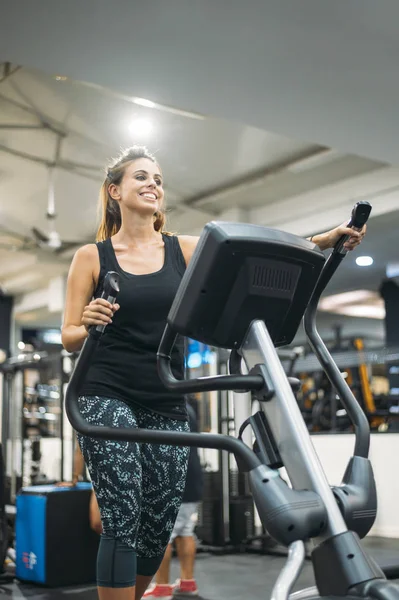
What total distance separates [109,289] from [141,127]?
4.56 metres

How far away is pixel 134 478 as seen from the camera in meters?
1.59

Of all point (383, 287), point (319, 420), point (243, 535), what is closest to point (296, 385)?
point (243, 535)

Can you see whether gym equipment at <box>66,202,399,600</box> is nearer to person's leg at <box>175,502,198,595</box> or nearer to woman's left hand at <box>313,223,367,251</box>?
woman's left hand at <box>313,223,367,251</box>

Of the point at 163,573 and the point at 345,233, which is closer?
the point at 345,233

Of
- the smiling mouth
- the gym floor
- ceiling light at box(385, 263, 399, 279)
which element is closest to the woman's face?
the smiling mouth

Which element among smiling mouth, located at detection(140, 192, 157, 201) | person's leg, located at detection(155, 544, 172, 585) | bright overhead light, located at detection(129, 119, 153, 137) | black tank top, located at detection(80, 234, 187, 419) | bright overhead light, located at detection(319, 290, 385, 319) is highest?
bright overhead light, located at detection(129, 119, 153, 137)

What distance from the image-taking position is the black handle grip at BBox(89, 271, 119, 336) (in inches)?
46.9

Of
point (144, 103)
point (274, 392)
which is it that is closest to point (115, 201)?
point (274, 392)

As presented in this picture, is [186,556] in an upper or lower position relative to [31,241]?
lower

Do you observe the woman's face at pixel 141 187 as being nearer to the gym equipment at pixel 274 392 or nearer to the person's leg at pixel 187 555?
the gym equipment at pixel 274 392

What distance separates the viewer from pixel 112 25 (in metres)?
3.10

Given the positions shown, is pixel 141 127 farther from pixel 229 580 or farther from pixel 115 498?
pixel 115 498

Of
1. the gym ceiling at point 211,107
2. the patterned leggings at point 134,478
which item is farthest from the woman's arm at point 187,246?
the gym ceiling at point 211,107

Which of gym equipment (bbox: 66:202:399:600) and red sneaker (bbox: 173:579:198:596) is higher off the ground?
gym equipment (bbox: 66:202:399:600)
